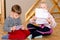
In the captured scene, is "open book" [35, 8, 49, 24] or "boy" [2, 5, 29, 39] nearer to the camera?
"boy" [2, 5, 29, 39]

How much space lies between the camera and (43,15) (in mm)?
2227

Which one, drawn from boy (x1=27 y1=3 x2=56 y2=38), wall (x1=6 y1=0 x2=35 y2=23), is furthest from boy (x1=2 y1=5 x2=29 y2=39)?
wall (x1=6 y1=0 x2=35 y2=23)

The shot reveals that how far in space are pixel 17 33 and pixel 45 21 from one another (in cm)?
50

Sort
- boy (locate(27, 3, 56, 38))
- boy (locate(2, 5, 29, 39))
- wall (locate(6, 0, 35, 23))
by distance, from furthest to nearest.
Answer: wall (locate(6, 0, 35, 23)) < boy (locate(27, 3, 56, 38)) < boy (locate(2, 5, 29, 39))

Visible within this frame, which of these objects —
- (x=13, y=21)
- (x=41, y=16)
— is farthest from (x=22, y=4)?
(x=13, y=21)

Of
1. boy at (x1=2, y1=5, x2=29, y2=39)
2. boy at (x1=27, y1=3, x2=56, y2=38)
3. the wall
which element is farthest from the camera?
the wall

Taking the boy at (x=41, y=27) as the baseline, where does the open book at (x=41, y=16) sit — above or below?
above

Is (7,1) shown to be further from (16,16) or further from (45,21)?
(16,16)

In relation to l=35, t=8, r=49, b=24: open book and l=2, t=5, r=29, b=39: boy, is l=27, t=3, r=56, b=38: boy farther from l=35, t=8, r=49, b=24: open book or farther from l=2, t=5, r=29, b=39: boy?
l=2, t=5, r=29, b=39: boy

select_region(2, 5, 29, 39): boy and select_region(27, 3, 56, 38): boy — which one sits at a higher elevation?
select_region(2, 5, 29, 39): boy

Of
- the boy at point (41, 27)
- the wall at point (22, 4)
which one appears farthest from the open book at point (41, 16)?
the wall at point (22, 4)

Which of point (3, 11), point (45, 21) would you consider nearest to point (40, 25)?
point (45, 21)

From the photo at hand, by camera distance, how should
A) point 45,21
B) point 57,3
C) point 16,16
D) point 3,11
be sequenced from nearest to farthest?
point 16,16 < point 45,21 < point 3,11 < point 57,3

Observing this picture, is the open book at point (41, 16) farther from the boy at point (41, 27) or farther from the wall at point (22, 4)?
the wall at point (22, 4)
